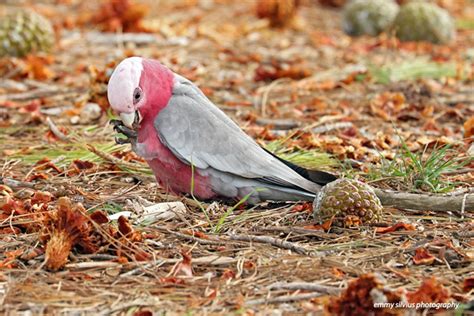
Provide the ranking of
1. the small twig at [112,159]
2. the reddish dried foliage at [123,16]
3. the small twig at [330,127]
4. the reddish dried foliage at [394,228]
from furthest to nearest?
1. the reddish dried foliage at [123,16]
2. the small twig at [330,127]
3. the small twig at [112,159]
4. the reddish dried foliage at [394,228]

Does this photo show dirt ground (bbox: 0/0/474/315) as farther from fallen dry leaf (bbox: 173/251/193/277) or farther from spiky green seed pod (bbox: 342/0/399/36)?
spiky green seed pod (bbox: 342/0/399/36)

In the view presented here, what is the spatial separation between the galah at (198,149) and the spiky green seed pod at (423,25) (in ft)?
12.1

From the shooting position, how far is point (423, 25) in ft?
20.9

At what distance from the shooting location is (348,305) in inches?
79.4

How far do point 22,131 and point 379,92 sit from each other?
2.12m

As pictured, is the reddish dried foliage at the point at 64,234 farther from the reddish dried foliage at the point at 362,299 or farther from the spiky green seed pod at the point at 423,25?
the spiky green seed pod at the point at 423,25

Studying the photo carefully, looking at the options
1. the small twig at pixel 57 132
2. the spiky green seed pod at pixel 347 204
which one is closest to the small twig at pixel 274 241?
the spiky green seed pod at pixel 347 204

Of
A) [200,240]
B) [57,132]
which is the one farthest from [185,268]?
[57,132]

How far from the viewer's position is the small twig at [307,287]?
7.29ft

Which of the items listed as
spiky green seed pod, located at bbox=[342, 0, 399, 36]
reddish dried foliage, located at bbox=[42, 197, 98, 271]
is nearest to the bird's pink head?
reddish dried foliage, located at bbox=[42, 197, 98, 271]

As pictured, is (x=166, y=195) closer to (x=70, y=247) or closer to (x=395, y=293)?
(x=70, y=247)

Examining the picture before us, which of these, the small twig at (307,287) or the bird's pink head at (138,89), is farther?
the bird's pink head at (138,89)

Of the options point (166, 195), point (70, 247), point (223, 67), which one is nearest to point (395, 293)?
point (70, 247)

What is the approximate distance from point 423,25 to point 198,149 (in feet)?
12.8
